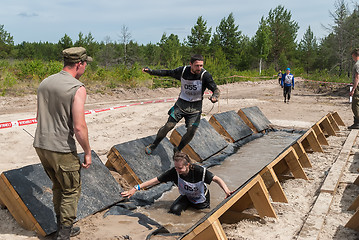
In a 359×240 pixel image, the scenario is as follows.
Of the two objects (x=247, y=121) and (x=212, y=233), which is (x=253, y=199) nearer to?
(x=212, y=233)

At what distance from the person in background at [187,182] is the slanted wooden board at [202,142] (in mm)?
2321

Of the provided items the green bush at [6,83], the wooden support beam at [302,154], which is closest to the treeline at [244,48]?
the green bush at [6,83]

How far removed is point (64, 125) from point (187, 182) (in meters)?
1.76

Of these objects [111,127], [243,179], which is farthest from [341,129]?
[111,127]

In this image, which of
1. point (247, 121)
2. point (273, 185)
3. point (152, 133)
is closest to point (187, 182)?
point (273, 185)

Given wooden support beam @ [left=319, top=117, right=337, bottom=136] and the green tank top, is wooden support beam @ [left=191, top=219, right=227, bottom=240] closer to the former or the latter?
the green tank top

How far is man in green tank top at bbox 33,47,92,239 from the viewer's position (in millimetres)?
2773

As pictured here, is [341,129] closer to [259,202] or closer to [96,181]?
[259,202]

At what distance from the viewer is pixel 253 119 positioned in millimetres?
10141

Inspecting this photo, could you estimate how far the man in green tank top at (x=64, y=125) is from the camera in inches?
109

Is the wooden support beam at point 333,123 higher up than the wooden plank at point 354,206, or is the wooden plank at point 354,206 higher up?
the wooden support beam at point 333,123

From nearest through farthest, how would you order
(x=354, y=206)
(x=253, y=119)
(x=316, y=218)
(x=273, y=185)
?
(x=316, y=218) < (x=354, y=206) < (x=273, y=185) < (x=253, y=119)

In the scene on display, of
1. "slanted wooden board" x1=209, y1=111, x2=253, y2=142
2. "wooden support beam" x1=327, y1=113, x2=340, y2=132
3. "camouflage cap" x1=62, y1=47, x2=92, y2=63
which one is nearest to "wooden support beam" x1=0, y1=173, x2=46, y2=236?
"camouflage cap" x1=62, y1=47, x2=92, y2=63

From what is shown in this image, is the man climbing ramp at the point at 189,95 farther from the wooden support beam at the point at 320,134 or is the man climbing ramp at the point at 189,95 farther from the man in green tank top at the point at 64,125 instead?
the wooden support beam at the point at 320,134
